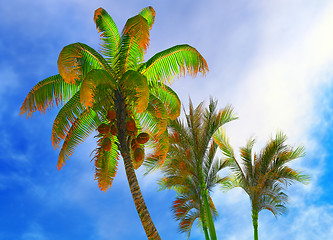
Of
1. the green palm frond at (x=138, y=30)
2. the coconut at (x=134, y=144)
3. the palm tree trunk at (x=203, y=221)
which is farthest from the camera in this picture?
the palm tree trunk at (x=203, y=221)

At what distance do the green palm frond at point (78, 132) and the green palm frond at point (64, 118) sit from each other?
0.85 feet

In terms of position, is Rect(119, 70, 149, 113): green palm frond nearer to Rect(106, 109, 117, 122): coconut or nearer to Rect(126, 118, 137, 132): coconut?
Rect(126, 118, 137, 132): coconut

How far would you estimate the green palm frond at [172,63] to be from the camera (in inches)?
460

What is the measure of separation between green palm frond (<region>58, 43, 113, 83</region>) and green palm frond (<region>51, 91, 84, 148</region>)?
769 millimetres

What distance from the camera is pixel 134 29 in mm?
10719

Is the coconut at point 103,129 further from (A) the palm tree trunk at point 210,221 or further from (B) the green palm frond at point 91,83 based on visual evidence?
(A) the palm tree trunk at point 210,221

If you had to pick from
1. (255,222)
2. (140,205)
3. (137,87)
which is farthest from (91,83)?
(255,222)

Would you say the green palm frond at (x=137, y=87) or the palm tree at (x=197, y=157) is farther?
the palm tree at (x=197, y=157)

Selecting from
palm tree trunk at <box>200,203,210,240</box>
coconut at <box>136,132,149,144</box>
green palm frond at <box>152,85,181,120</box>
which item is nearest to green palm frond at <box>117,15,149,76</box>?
green palm frond at <box>152,85,181,120</box>

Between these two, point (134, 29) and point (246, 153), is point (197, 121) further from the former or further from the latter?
point (134, 29)

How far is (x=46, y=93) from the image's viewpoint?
1179 cm

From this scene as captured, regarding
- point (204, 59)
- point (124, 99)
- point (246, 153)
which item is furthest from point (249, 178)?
point (124, 99)

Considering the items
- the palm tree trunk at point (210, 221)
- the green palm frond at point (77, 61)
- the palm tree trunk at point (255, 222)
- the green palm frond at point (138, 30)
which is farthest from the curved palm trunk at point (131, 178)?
the palm tree trunk at point (255, 222)

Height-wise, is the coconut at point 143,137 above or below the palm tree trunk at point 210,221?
above
